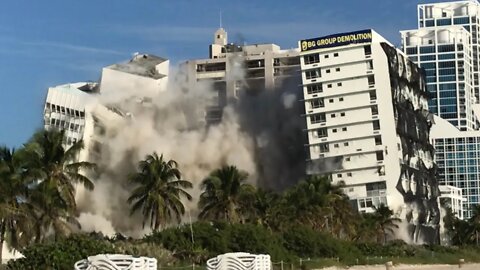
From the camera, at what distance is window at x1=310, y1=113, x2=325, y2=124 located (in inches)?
5512

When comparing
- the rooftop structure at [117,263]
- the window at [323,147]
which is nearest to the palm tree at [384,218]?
the window at [323,147]

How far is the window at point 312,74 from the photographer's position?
141m

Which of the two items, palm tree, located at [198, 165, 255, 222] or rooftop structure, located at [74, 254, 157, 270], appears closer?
rooftop structure, located at [74, 254, 157, 270]

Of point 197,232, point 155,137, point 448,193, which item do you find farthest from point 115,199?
point 197,232

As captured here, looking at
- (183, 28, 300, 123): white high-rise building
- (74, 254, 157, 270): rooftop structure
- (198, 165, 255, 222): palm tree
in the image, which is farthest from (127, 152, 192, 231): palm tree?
(183, 28, 300, 123): white high-rise building

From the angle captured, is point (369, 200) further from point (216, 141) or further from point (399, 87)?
point (216, 141)

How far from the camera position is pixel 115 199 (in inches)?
5773

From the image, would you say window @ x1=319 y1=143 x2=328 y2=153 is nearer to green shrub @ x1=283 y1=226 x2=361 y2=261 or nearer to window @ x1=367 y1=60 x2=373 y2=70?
window @ x1=367 y1=60 x2=373 y2=70

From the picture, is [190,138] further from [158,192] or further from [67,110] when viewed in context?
Result: [158,192]

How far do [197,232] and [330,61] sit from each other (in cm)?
8049

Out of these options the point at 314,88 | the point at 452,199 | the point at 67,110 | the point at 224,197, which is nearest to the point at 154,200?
the point at 224,197

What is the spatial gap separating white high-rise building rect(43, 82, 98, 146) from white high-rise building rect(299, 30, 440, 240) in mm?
37647

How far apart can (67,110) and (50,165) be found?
85.9 m

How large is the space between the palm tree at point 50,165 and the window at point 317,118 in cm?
7975
